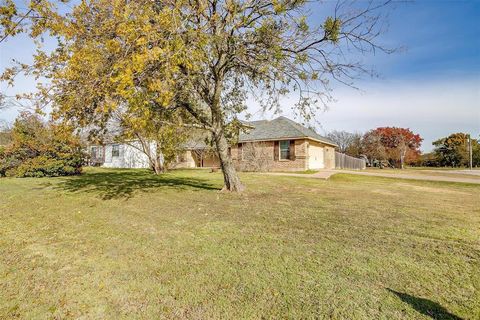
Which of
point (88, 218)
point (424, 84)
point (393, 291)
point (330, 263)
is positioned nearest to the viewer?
point (393, 291)

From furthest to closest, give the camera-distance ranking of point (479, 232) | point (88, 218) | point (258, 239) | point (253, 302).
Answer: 1. point (88, 218)
2. point (479, 232)
3. point (258, 239)
4. point (253, 302)

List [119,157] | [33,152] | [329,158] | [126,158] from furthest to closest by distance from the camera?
[119,157] → [126,158] → [329,158] → [33,152]

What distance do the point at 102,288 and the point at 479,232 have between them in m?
6.23

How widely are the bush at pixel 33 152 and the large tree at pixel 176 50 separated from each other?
9683mm

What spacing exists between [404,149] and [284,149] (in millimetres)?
26173

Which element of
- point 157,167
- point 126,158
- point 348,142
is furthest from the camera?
point 348,142

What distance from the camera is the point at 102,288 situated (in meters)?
2.90

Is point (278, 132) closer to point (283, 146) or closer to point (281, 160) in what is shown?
point (283, 146)

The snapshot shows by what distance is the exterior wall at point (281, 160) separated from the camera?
2138 centimetres

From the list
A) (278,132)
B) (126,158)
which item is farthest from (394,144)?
(126,158)

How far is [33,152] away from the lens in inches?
614

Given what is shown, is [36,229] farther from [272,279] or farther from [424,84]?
[424,84]

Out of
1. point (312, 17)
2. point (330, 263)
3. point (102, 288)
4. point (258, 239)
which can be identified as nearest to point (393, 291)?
point (330, 263)

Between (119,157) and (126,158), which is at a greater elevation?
(119,157)
